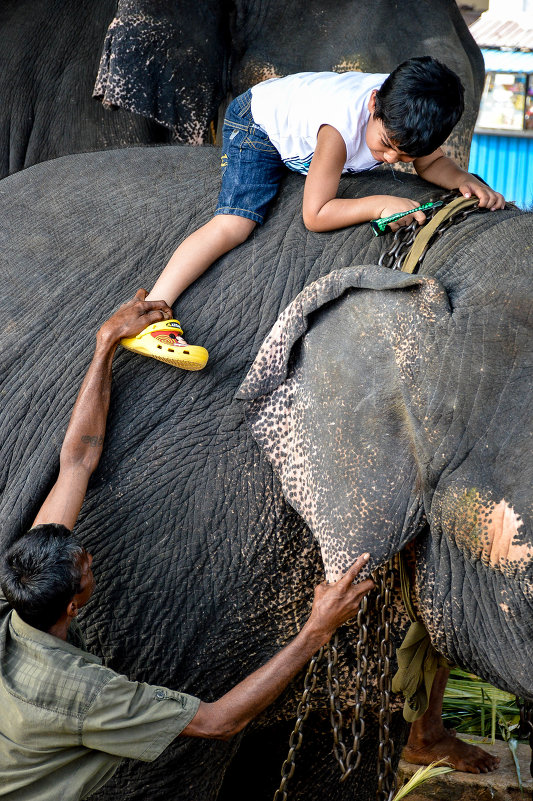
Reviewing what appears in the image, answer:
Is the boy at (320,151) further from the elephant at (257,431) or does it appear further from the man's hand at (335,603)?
the man's hand at (335,603)

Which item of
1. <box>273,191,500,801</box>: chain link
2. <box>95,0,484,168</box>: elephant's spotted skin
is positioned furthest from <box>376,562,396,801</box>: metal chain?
<box>95,0,484,168</box>: elephant's spotted skin

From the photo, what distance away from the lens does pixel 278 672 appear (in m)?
1.51

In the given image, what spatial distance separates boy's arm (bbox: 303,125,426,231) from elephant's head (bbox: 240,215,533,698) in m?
0.18

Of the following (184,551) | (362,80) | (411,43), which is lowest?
(184,551)

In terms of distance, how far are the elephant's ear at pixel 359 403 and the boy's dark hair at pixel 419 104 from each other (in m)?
0.28

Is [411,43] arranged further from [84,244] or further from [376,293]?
[376,293]

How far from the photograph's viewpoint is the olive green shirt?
4.70 feet

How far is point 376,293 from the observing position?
1521 mm

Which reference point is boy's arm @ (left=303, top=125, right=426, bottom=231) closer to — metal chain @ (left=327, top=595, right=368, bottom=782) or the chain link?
the chain link

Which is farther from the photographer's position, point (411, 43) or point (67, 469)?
point (411, 43)

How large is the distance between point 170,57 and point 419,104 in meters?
1.49

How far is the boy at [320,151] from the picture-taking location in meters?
1.65

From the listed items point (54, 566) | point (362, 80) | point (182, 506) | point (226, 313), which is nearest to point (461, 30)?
point (362, 80)

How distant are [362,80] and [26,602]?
114cm
